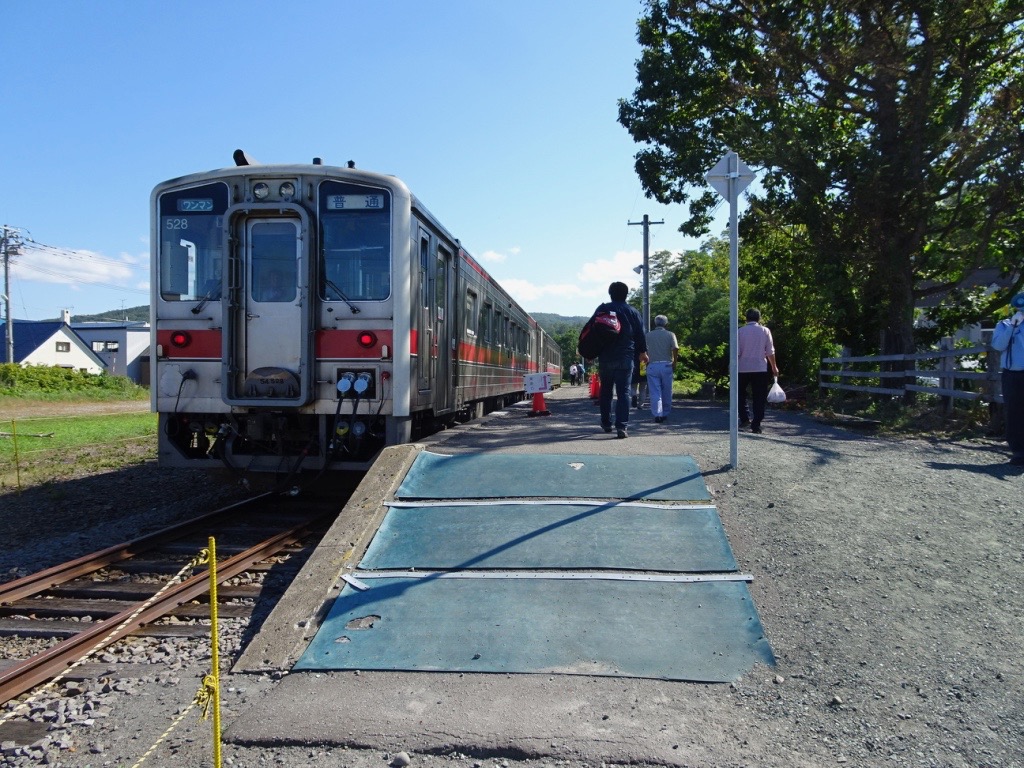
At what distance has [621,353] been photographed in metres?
8.77

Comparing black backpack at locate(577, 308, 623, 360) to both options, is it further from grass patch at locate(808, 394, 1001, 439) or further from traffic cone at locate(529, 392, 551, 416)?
grass patch at locate(808, 394, 1001, 439)

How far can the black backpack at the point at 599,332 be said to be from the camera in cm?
860

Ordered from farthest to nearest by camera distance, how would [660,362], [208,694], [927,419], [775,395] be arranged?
1. [927,419]
2. [660,362]
3. [775,395]
4. [208,694]

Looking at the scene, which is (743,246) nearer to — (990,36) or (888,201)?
(888,201)

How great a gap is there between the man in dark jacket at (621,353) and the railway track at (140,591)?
3.42 metres

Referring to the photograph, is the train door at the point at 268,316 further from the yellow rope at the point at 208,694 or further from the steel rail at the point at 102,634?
the yellow rope at the point at 208,694

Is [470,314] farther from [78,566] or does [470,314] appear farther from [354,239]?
[78,566]

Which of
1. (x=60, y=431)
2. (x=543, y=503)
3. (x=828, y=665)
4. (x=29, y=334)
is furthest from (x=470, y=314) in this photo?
(x=29, y=334)

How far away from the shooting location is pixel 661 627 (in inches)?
175

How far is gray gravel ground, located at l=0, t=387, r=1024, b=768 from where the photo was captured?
11.2ft

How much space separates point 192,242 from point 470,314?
5.54 metres

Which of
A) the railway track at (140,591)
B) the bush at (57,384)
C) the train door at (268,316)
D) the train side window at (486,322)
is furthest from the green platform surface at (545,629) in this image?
the bush at (57,384)

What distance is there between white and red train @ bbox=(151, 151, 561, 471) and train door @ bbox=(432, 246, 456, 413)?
1.34 metres

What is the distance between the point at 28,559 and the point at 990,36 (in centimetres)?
1645
